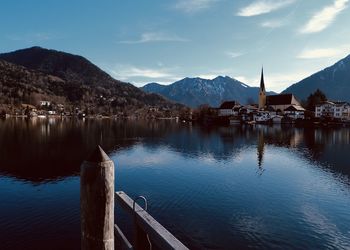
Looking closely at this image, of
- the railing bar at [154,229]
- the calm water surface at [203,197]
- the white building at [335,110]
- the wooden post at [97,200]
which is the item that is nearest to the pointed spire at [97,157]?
the wooden post at [97,200]

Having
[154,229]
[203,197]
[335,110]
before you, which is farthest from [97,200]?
[335,110]

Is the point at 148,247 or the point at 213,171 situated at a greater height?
the point at 148,247

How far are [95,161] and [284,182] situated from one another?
44.1 metres

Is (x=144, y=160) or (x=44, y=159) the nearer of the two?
(x=44, y=159)

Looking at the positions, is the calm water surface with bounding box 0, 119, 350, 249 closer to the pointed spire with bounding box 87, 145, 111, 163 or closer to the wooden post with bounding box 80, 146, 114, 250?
the wooden post with bounding box 80, 146, 114, 250

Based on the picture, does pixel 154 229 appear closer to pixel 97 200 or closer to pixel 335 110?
pixel 97 200

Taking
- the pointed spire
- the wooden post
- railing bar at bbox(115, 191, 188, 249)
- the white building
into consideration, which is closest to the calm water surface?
railing bar at bbox(115, 191, 188, 249)

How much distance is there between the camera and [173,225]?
27.0m

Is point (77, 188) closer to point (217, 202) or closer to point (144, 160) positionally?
point (217, 202)

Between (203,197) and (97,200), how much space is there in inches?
1230

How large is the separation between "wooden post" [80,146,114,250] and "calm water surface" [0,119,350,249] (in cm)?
1807

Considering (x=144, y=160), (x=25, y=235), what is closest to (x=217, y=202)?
(x=25, y=235)

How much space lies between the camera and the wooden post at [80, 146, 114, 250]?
253 inches

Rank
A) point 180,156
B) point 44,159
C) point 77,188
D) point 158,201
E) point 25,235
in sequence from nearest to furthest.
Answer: point 25,235, point 158,201, point 77,188, point 44,159, point 180,156
